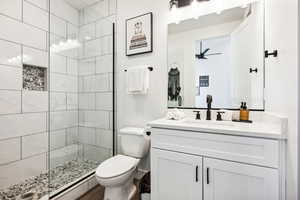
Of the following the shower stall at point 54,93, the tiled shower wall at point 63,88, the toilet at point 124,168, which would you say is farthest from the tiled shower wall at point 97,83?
the toilet at point 124,168

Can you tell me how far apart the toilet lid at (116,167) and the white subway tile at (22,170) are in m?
1.03

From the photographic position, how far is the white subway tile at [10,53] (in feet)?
5.43

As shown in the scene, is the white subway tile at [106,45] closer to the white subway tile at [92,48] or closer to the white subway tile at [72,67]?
the white subway tile at [92,48]

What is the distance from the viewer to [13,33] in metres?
1.75

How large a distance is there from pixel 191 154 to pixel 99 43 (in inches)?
78.3

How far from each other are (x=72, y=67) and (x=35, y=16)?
755 mm

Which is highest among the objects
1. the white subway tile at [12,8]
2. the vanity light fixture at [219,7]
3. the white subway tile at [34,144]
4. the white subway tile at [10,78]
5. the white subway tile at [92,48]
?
the white subway tile at [12,8]

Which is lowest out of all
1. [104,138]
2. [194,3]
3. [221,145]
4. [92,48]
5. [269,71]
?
[104,138]

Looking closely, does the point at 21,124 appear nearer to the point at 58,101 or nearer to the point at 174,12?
the point at 58,101

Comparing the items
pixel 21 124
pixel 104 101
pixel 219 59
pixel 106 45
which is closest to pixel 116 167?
pixel 104 101

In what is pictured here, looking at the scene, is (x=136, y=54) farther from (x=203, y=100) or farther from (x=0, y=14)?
(x=0, y=14)

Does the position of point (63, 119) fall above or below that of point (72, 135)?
above

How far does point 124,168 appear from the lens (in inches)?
58.5

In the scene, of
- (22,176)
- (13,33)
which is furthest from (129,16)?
(22,176)
